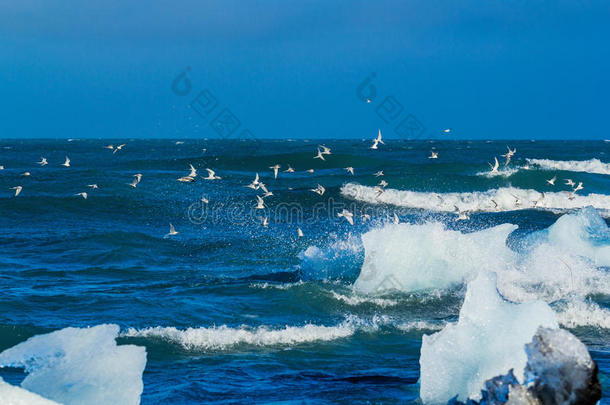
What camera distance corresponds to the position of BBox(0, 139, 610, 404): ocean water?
343 inches

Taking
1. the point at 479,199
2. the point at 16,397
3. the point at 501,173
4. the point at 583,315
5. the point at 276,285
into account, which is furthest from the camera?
the point at 501,173

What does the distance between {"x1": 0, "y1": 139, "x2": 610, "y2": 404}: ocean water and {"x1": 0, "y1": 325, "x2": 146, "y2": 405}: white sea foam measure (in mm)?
1355

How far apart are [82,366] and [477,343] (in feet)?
12.4

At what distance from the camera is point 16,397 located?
5086mm

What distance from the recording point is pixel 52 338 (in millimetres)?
6625

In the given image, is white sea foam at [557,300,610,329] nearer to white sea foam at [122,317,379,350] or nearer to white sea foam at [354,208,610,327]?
white sea foam at [354,208,610,327]

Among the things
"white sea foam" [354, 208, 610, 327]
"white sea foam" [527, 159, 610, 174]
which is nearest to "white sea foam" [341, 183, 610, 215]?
"white sea foam" [527, 159, 610, 174]

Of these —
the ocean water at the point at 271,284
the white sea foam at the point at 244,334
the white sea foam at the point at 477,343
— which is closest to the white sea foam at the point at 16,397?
the ocean water at the point at 271,284

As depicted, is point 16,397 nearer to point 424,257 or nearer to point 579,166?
point 424,257

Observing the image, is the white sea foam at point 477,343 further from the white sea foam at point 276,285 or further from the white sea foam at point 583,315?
the white sea foam at point 276,285

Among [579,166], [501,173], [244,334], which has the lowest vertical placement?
[244,334]

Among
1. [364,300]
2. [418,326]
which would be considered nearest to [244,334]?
[418,326]

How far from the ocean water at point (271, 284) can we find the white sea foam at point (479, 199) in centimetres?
327

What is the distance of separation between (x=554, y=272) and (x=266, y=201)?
18.2 m
